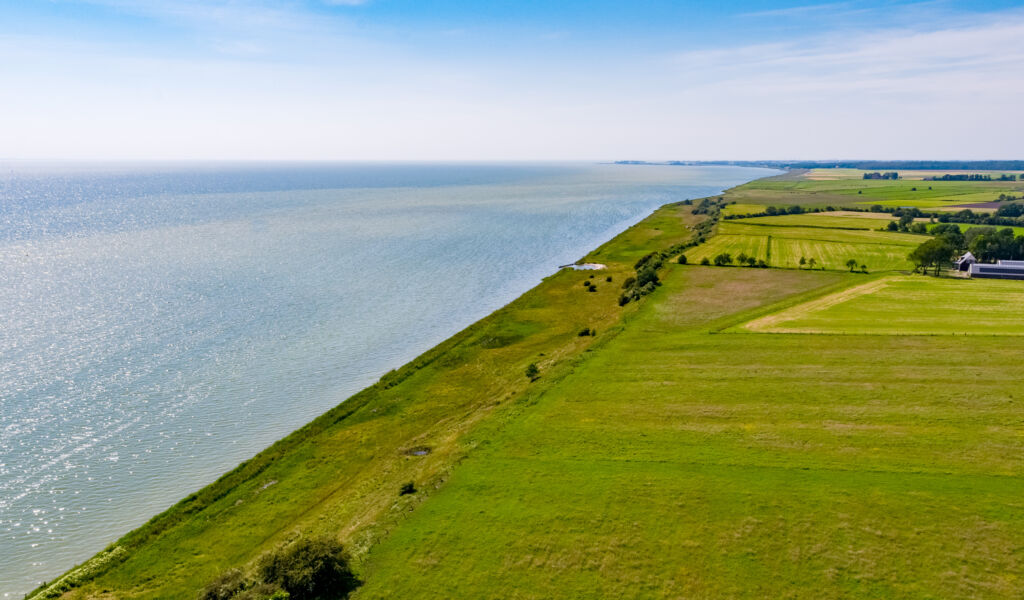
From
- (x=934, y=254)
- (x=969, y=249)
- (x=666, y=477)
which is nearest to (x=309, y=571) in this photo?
(x=666, y=477)

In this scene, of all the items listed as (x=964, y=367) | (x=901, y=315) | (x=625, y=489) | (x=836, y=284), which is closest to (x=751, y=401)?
(x=625, y=489)

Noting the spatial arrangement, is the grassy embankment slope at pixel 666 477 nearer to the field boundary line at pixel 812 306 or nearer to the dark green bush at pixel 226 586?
the dark green bush at pixel 226 586

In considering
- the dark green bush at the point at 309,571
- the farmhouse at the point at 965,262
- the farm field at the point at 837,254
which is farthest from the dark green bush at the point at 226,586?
the farmhouse at the point at 965,262

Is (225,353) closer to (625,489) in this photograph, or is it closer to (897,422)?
(625,489)

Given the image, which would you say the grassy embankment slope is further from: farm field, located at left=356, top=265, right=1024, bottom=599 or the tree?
the tree

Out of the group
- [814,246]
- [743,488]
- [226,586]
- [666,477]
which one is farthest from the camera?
[814,246]

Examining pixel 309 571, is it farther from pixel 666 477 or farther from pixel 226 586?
pixel 666 477
